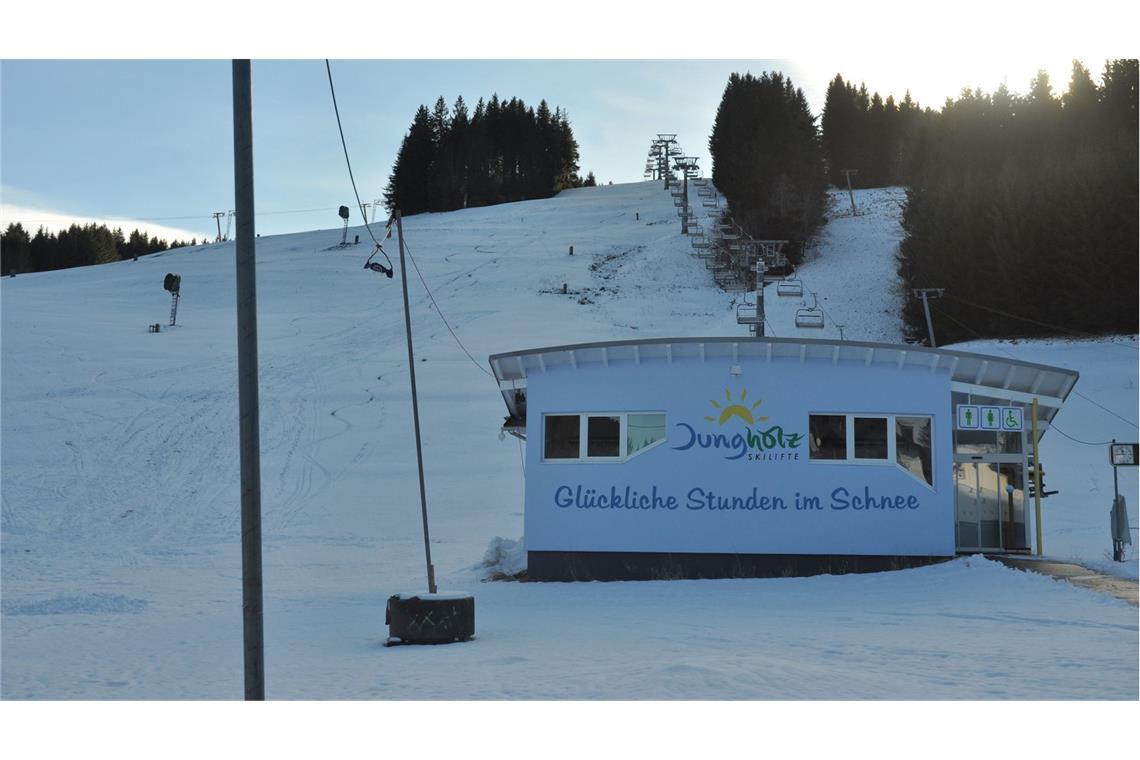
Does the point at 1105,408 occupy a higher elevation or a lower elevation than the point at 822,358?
lower

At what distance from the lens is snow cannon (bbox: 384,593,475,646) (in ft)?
44.1

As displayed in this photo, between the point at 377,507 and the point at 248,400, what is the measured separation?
21.5m

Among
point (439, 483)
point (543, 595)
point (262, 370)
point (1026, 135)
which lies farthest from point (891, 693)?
point (1026, 135)

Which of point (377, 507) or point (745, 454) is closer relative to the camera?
point (745, 454)

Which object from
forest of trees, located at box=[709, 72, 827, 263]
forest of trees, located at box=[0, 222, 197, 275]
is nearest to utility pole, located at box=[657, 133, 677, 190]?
forest of trees, located at box=[709, 72, 827, 263]

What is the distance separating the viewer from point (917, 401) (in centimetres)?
1912

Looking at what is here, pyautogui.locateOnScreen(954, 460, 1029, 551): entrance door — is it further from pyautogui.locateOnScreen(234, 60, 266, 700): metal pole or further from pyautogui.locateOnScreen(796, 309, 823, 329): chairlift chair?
pyautogui.locateOnScreen(234, 60, 266, 700): metal pole

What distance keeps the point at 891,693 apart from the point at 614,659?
2.90 metres

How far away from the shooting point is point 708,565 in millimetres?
19031

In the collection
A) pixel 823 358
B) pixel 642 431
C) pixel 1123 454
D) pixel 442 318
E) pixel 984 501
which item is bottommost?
pixel 984 501

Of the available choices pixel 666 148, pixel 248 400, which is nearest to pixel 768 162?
pixel 666 148

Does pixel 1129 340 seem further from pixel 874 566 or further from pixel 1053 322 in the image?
pixel 874 566

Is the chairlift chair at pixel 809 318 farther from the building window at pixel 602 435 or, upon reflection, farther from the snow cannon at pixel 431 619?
the snow cannon at pixel 431 619

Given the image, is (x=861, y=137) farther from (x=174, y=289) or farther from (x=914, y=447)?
(x=914, y=447)
